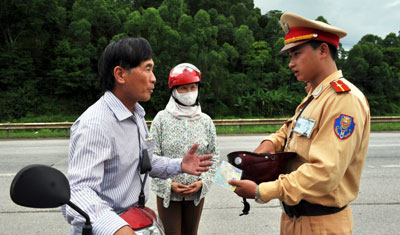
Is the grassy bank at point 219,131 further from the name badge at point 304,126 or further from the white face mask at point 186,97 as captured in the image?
the name badge at point 304,126

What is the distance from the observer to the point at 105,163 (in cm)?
158

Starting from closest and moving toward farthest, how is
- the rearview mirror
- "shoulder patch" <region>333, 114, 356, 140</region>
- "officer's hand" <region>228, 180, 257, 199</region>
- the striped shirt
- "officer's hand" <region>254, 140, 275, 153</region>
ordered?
the rearview mirror < the striped shirt < "shoulder patch" <region>333, 114, 356, 140</region> < "officer's hand" <region>228, 180, 257, 199</region> < "officer's hand" <region>254, 140, 275, 153</region>

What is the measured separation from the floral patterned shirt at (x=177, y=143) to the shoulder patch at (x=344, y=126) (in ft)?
4.69

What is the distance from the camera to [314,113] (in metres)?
1.84

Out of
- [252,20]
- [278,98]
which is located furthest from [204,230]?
[252,20]

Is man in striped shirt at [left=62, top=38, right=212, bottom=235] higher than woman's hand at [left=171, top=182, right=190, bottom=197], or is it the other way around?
Answer: man in striped shirt at [left=62, top=38, right=212, bottom=235]

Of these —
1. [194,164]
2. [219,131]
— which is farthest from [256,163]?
A: [219,131]

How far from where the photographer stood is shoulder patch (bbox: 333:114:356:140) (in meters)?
1.65

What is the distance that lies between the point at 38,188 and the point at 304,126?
1.53 meters

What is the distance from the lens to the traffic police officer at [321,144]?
1.66m

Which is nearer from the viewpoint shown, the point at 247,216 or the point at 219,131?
the point at 247,216

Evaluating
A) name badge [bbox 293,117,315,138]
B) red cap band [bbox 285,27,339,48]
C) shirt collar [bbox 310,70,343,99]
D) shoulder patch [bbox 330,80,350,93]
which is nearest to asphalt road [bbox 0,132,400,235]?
name badge [bbox 293,117,315,138]

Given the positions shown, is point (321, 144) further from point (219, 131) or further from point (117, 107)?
point (219, 131)

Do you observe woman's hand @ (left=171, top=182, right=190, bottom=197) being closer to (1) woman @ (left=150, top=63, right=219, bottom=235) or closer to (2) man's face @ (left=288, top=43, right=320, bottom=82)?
(1) woman @ (left=150, top=63, right=219, bottom=235)
